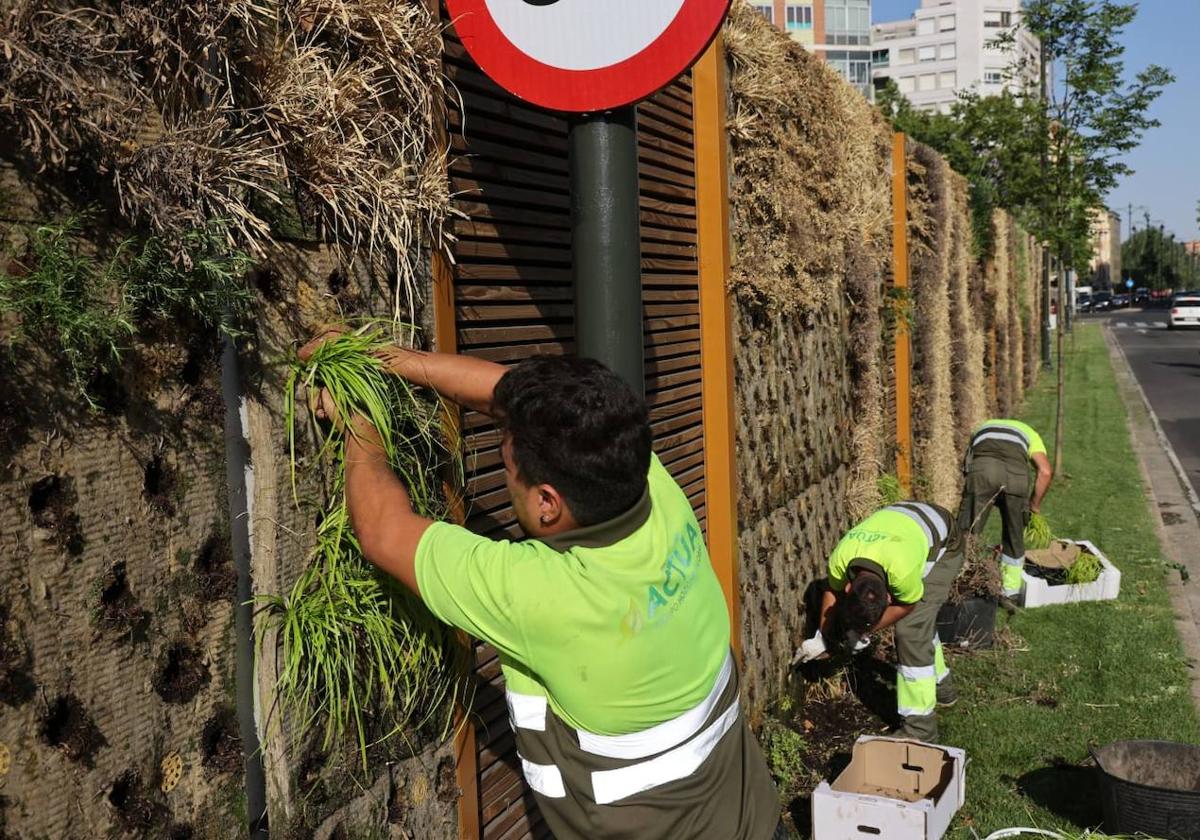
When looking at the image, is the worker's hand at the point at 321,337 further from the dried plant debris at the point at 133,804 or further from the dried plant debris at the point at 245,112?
the dried plant debris at the point at 133,804

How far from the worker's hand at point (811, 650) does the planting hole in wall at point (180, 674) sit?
4.70m

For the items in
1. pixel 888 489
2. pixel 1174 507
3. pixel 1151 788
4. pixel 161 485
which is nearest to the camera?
pixel 161 485

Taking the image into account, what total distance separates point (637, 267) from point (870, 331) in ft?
19.4

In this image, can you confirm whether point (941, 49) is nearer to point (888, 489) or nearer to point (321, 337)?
point (888, 489)

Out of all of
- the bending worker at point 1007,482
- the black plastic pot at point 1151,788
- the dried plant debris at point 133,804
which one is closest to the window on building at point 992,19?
the bending worker at point 1007,482

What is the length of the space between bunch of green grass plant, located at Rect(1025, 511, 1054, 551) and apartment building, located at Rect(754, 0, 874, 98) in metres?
75.0

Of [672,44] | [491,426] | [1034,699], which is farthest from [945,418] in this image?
[672,44]

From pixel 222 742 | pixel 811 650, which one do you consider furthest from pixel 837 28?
pixel 222 742

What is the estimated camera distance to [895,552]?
578 cm

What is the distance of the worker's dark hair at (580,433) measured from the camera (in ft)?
6.70

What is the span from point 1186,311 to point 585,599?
185 ft

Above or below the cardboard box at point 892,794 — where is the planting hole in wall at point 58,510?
above

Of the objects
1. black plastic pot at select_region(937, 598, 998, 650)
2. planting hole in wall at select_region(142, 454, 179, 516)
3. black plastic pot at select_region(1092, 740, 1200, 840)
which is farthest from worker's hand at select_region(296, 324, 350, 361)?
black plastic pot at select_region(937, 598, 998, 650)

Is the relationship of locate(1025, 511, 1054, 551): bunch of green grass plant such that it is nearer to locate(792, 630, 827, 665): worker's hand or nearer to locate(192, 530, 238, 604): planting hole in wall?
locate(792, 630, 827, 665): worker's hand
